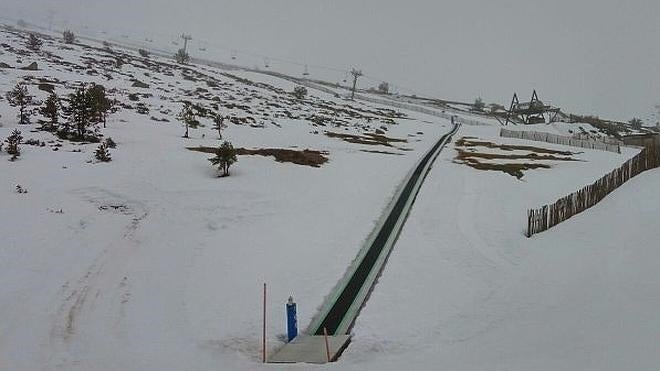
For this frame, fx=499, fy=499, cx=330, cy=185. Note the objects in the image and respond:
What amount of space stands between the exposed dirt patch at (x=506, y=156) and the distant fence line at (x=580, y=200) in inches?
248

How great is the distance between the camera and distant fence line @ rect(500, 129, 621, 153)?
180 feet

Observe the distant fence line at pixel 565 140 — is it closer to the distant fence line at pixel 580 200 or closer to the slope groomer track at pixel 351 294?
the distant fence line at pixel 580 200

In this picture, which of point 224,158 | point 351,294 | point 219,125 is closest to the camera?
point 351,294

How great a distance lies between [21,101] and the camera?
89.8ft

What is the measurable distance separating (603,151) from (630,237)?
39616 millimetres

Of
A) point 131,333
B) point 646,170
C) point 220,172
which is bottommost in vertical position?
point 131,333

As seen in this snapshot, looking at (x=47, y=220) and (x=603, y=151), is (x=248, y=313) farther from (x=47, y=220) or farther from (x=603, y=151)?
(x=603, y=151)

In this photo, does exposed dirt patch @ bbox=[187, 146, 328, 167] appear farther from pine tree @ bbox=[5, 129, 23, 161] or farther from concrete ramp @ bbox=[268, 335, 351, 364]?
concrete ramp @ bbox=[268, 335, 351, 364]

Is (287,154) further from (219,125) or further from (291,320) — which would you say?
(291,320)

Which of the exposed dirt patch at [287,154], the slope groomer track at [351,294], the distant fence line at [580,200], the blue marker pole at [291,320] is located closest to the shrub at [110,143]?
the exposed dirt patch at [287,154]

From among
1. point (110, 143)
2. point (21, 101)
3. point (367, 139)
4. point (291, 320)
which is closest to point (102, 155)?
point (110, 143)

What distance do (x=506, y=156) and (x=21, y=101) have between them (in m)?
36.6

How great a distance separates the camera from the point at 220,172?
24.0m

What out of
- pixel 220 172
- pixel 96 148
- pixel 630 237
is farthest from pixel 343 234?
pixel 96 148
